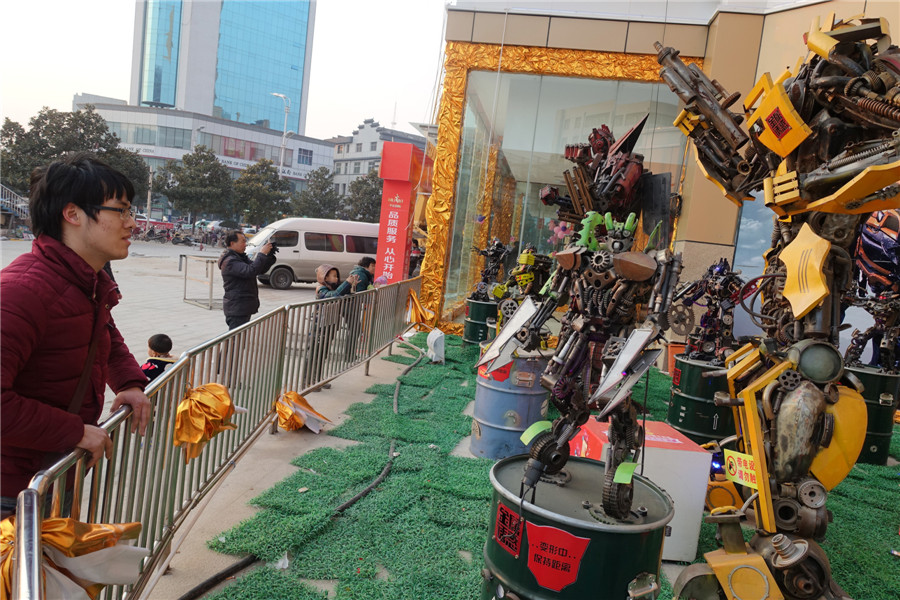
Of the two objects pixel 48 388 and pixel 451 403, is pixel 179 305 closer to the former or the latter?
pixel 451 403

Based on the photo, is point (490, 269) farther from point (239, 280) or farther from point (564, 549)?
point (564, 549)

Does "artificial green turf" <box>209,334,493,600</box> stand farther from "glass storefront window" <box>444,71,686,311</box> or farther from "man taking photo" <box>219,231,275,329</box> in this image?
"glass storefront window" <box>444,71,686,311</box>

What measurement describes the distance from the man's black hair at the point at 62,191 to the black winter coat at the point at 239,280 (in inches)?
154

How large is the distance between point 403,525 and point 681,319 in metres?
3.24

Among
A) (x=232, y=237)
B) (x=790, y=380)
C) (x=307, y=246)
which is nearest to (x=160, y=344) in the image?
(x=232, y=237)

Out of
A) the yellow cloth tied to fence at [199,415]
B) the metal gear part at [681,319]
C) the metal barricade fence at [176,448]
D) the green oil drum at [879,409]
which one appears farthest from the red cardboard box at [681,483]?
the green oil drum at [879,409]

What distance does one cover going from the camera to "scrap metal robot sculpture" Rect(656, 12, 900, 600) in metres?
2.66

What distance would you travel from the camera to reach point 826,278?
2805 mm

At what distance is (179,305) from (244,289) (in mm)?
6673

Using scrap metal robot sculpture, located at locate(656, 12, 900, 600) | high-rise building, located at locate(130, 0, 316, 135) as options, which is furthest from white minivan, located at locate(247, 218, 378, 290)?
high-rise building, located at locate(130, 0, 316, 135)

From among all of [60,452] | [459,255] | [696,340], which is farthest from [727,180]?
[459,255]

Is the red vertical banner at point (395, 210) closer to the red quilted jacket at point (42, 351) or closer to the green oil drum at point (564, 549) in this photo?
the green oil drum at point (564, 549)

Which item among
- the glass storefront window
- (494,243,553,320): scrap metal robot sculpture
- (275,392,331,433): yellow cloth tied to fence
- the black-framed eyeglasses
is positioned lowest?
(275,392,331,433): yellow cloth tied to fence

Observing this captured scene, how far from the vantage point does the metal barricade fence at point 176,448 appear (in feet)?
5.67
